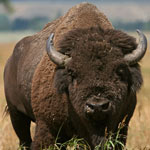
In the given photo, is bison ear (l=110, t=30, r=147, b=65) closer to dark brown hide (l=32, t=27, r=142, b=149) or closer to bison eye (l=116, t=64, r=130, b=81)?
dark brown hide (l=32, t=27, r=142, b=149)

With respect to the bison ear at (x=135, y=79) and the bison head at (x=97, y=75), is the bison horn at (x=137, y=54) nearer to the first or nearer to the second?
the bison head at (x=97, y=75)

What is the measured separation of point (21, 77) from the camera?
27.7 feet

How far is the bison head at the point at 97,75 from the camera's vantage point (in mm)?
6406

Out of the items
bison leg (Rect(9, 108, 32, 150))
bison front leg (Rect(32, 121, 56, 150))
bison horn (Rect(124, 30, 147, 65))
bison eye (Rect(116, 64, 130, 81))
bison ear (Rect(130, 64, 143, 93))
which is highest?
bison horn (Rect(124, 30, 147, 65))

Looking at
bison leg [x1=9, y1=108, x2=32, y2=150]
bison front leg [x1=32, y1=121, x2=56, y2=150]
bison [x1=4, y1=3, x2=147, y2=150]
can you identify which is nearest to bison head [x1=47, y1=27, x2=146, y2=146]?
bison [x1=4, y1=3, x2=147, y2=150]

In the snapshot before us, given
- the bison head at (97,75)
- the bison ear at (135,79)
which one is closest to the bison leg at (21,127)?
the bison head at (97,75)

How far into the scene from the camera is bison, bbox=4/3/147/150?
647 centimetres

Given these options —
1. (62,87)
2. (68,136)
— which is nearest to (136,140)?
(68,136)

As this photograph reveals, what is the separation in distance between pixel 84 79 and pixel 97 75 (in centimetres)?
17

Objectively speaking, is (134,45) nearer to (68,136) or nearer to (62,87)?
(62,87)

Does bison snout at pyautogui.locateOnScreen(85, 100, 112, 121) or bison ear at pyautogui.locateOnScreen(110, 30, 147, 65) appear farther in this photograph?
bison ear at pyautogui.locateOnScreen(110, 30, 147, 65)

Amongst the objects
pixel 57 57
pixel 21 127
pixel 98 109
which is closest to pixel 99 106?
pixel 98 109

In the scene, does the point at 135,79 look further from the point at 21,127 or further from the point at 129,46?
the point at 21,127

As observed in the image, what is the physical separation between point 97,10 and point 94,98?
7.14 feet
